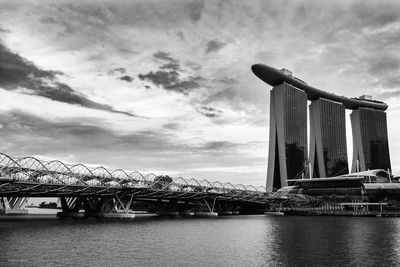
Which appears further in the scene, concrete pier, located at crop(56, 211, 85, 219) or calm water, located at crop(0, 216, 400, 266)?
concrete pier, located at crop(56, 211, 85, 219)

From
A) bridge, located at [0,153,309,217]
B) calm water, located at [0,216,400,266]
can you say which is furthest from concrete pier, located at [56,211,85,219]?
calm water, located at [0,216,400,266]

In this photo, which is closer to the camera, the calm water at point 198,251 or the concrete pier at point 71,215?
the calm water at point 198,251

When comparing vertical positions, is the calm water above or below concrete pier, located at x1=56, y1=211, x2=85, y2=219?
below

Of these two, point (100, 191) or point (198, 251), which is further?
point (100, 191)

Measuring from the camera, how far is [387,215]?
167 m

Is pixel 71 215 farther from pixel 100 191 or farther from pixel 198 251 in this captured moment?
pixel 198 251

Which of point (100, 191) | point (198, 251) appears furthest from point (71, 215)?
point (198, 251)

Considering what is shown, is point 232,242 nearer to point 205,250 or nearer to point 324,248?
point 205,250

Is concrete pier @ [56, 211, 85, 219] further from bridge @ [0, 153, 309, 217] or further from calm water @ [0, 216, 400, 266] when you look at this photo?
calm water @ [0, 216, 400, 266]

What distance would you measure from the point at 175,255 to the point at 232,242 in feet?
54.9

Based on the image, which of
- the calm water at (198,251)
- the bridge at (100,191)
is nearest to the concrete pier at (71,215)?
the bridge at (100,191)

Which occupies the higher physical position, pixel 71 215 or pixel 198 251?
pixel 71 215

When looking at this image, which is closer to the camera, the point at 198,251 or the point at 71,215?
the point at 198,251

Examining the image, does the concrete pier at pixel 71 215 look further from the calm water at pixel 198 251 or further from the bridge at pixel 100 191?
the calm water at pixel 198 251
